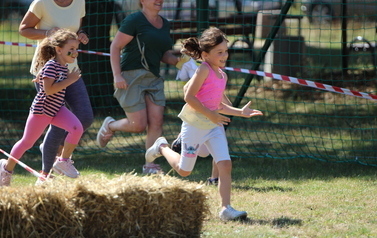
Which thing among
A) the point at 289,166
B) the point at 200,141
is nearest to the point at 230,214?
the point at 200,141

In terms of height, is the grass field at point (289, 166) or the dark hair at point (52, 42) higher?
the dark hair at point (52, 42)

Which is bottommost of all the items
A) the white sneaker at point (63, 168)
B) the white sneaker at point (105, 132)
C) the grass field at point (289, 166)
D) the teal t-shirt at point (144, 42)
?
the grass field at point (289, 166)

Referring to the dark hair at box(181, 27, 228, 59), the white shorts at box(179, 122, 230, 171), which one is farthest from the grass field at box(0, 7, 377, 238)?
the dark hair at box(181, 27, 228, 59)

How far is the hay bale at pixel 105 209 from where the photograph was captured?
352cm

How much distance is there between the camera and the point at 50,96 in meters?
5.10

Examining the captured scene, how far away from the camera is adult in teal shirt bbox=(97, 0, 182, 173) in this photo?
6094 millimetres

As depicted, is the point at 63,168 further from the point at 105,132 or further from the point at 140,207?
the point at 140,207

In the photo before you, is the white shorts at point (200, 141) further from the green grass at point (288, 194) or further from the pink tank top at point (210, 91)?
the green grass at point (288, 194)

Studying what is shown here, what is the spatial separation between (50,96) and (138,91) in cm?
129

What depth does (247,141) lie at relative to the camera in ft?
27.1

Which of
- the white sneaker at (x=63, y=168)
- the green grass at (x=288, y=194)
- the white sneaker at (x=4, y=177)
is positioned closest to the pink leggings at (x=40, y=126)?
the white sneaker at (x=4, y=177)

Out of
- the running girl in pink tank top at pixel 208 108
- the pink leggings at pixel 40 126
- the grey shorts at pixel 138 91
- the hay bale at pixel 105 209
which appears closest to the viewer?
the hay bale at pixel 105 209

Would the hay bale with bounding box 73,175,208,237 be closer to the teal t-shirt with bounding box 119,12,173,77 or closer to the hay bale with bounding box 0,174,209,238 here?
the hay bale with bounding box 0,174,209,238

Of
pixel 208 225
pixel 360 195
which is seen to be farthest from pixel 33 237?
pixel 360 195
